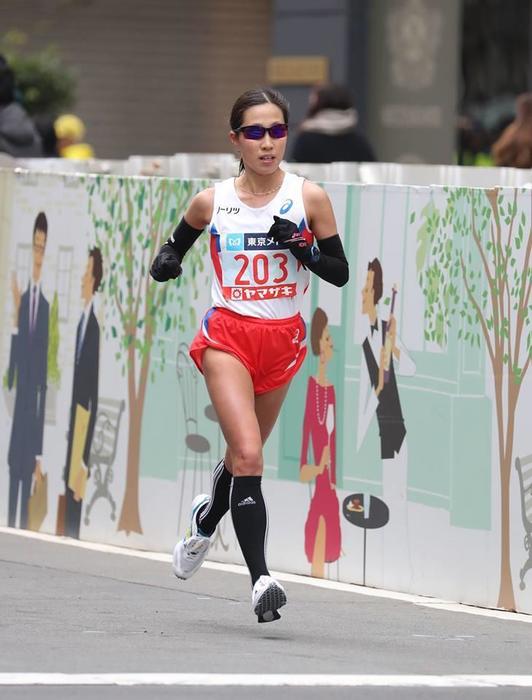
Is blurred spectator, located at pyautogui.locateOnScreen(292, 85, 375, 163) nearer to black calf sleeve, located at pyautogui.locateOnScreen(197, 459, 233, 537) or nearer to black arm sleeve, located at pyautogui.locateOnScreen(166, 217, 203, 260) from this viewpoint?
black arm sleeve, located at pyautogui.locateOnScreen(166, 217, 203, 260)

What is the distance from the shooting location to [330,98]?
46.5 ft

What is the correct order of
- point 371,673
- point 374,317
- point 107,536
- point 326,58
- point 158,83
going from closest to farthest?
point 371,673 → point 374,317 → point 107,536 → point 326,58 → point 158,83

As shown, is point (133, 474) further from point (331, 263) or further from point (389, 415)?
point (331, 263)

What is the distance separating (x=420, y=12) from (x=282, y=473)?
44.3 feet

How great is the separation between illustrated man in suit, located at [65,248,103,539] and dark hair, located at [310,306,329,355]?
51.6 inches

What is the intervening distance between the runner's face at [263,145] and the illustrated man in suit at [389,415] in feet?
3.97

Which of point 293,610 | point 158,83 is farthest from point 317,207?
point 158,83

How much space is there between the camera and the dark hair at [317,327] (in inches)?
329

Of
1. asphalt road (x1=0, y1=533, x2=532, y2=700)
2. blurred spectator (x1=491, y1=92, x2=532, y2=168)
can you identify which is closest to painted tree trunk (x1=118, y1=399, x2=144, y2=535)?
asphalt road (x1=0, y1=533, x2=532, y2=700)

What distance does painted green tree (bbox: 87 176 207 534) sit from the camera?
888 cm

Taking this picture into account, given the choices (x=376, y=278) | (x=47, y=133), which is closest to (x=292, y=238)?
(x=376, y=278)

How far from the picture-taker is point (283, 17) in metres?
21.4

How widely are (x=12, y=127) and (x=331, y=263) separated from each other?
21.3ft

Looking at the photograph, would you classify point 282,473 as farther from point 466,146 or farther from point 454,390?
point 466,146
